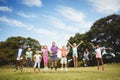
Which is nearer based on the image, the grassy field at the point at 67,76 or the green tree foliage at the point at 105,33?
the grassy field at the point at 67,76

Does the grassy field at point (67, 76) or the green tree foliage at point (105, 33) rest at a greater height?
the green tree foliage at point (105, 33)

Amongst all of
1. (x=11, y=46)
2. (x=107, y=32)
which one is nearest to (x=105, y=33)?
(x=107, y=32)

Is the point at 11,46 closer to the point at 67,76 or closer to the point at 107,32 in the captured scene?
the point at 107,32

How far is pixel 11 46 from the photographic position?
89.7 m

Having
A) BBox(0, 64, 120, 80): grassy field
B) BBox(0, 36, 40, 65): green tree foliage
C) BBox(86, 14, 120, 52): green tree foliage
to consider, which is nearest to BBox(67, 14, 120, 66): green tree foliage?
BBox(86, 14, 120, 52): green tree foliage

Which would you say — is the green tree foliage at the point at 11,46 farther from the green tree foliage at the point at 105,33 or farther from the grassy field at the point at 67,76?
the grassy field at the point at 67,76

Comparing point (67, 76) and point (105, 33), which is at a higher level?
point (105, 33)

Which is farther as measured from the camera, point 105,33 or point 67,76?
point 105,33

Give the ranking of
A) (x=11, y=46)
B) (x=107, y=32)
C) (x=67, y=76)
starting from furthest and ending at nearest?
1. (x=11, y=46)
2. (x=107, y=32)
3. (x=67, y=76)

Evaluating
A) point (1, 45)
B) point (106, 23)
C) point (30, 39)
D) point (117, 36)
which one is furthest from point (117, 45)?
point (1, 45)

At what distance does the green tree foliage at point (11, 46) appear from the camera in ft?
275

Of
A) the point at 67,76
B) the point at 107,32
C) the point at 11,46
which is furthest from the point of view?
the point at 11,46

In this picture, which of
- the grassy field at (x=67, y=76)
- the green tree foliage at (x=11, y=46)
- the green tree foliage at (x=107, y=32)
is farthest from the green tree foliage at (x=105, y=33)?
the grassy field at (x=67, y=76)

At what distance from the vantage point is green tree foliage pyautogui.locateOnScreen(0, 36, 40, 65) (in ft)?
275
